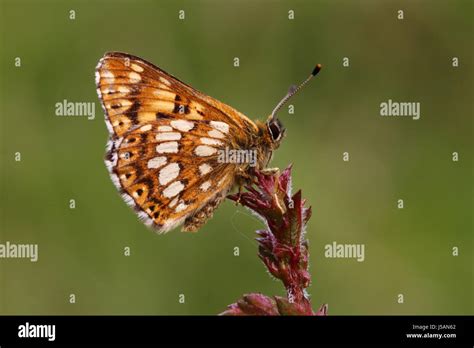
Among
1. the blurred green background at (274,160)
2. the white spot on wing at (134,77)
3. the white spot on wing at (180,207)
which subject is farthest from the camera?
the blurred green background at (274,160)

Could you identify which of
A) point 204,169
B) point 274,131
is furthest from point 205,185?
point 274,131

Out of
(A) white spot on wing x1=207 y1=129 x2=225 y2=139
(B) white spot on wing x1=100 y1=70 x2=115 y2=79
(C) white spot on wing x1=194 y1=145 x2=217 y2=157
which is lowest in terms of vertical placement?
(C) white spot on wing x1=194 y1=145 x2=217 y2=157

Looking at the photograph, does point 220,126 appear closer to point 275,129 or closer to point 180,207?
point 275,129

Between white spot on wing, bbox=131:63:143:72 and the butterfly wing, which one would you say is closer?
the butterfly wing

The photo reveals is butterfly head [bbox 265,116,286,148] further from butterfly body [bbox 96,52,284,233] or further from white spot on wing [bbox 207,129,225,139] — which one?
white spot on wing [bbox 207,129,225,139]

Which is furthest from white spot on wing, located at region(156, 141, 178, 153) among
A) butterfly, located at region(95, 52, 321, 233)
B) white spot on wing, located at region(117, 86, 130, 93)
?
white spot on wing, located at region(117, 86, 130, 93)

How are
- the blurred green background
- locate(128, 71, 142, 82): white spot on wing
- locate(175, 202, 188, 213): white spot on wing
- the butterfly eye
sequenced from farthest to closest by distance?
the blurred green background < locate(128, 71, 142, 82): white spot on wing < the butterfly eye < locate(175, 202, 188, 213): white spot on wing

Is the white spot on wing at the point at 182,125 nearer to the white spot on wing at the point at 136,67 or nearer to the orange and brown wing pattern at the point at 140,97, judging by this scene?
the orange and brown wing pattern at the point at 140,97

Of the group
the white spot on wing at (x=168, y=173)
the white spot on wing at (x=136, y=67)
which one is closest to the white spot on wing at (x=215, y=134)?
the white spot on wing at (x=168, y=173)
